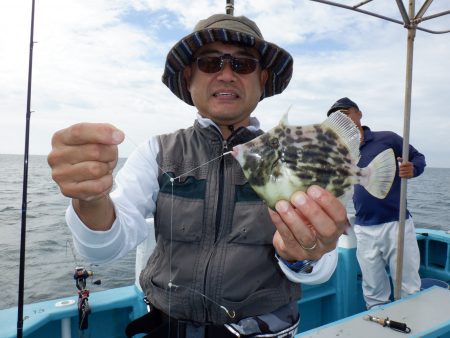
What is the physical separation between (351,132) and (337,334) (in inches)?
75.0

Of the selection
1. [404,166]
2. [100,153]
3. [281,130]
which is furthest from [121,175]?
[404,166]

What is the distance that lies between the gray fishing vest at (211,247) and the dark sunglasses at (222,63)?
21.6 inches

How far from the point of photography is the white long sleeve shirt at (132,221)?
2037 mm

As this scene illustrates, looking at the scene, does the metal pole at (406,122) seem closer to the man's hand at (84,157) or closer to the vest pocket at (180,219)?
the vest pocket at (180,219)

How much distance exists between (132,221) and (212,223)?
0.53 meters

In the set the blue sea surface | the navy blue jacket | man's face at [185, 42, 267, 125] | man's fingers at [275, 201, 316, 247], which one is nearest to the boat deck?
man's fingers at [275, 201, 316, 247]

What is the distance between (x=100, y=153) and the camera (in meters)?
1.60

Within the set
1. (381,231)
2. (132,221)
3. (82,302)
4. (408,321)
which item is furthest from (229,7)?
(381,231)

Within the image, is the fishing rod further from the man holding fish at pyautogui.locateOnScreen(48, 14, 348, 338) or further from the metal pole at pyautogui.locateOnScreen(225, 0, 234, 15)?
the metal pole at pyautogui.locateOnScreen(225, 0, 234, 15)

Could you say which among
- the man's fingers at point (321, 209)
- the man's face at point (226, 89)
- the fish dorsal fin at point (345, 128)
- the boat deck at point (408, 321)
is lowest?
the boat deck at point (408, 321)

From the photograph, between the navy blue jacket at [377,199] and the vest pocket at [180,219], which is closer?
the vest pocket at [180,219]

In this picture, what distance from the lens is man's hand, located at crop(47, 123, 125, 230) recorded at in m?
1.56

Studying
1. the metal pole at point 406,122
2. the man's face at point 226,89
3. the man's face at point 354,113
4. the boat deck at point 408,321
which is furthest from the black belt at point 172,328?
the man's face at point 354,113

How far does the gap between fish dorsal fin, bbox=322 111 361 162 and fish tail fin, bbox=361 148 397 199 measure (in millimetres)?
132
